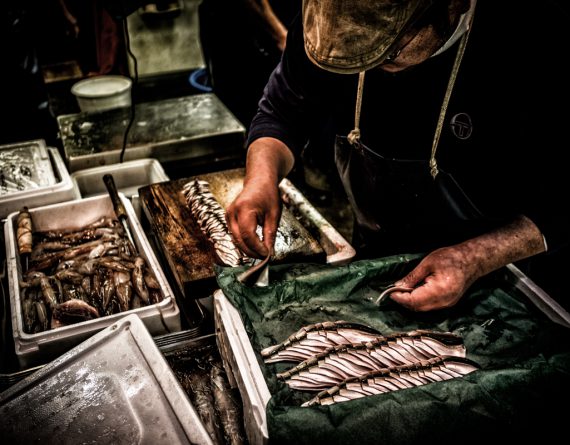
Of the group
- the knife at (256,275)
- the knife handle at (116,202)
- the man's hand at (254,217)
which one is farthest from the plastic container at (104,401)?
the knife handle at (116,202)

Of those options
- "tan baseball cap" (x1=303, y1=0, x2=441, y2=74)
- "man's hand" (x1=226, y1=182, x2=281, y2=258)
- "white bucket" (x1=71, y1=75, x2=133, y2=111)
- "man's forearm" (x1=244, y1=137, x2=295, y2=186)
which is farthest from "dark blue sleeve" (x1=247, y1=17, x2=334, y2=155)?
"white bucket" (x1=71, y1=75, x2=133, y2=111)

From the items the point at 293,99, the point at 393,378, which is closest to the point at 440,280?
Answer: the point at 393,378

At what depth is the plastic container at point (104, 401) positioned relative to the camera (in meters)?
1.61

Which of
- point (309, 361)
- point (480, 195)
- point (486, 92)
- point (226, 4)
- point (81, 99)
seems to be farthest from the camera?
point (226, 4)

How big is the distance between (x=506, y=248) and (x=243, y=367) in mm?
1352

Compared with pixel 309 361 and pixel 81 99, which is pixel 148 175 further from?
pixel 309 361

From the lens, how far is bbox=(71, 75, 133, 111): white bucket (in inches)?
178

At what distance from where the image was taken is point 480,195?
2289 mm

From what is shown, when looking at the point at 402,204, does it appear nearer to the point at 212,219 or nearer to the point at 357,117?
the point at 357,117

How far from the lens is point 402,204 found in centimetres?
264

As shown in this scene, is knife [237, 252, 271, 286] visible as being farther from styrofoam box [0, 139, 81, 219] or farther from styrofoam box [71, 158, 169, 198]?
styrofoam box [0, 139, 81, 219]

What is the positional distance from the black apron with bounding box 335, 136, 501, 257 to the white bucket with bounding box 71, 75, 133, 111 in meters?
2.84

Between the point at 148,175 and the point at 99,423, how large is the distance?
2.55m

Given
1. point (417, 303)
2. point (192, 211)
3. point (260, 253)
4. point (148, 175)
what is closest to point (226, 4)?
point (148, 175)
